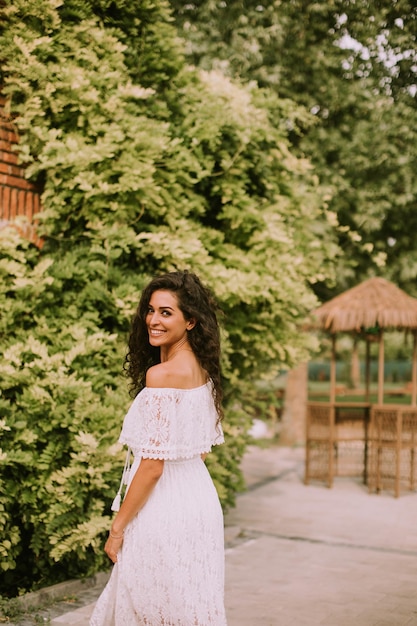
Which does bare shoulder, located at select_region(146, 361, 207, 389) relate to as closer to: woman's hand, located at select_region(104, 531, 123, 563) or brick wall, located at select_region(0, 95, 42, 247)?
woman's hand, located at select_region(104, 531, 123, 563)

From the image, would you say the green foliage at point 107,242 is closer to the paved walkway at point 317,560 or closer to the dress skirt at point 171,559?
the paved walkway at point 317,560

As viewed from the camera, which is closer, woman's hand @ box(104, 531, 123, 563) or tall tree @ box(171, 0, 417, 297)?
woman's hand @ box(104, 531, 123, 563)

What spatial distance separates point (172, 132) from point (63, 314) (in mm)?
2125

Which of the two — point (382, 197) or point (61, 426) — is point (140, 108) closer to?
point (61, 426)

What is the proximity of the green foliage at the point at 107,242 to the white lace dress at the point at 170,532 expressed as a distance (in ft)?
5.44

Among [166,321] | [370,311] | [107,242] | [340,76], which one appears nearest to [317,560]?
[107,242]

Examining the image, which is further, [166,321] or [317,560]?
[317,560]

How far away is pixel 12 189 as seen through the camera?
237 inches

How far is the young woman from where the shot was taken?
10.2 feet

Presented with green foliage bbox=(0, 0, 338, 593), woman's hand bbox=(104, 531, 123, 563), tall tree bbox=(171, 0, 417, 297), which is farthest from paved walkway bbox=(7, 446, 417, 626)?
tall tree bbox=(171, 0, 417, 297)

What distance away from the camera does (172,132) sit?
6.73m

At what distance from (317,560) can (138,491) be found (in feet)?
12.5

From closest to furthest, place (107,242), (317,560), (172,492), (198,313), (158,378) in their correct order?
1. (158,378)
2. (172,492)
3. (198,313)
4. (107,242)
5. (317,560)

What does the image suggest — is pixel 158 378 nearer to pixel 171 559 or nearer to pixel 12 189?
pixel 171 559
